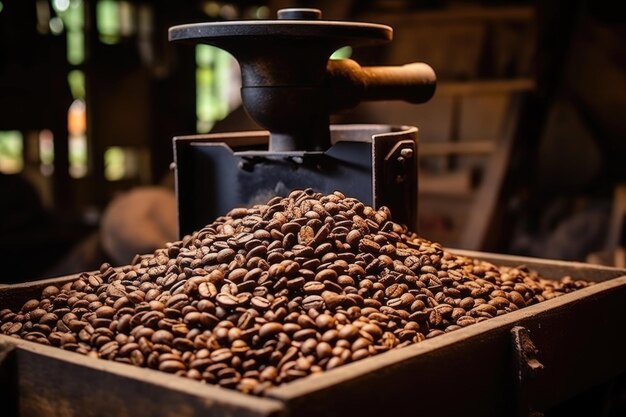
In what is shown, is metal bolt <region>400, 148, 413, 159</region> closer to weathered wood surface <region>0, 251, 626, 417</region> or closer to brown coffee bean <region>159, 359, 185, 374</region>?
weathered wood surface <region>0, 251, 626, 417</region>

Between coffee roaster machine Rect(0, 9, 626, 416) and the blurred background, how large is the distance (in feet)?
8.31

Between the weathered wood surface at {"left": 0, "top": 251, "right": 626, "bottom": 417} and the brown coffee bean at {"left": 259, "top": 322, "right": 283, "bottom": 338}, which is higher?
the brown coffee bean at {"left": 259, "top": 322, "right": 283, "bottom": 338}

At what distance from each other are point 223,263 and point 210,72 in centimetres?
955

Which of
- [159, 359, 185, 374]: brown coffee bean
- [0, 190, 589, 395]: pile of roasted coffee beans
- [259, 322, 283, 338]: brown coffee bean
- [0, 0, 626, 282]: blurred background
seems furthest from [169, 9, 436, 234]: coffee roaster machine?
[0, 0, 626, 282]: blurred background

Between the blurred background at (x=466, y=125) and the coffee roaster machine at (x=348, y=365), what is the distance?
253 cm

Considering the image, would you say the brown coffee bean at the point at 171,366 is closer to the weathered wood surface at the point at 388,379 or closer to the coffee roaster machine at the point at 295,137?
the weathered wood surface at the point at 388,379

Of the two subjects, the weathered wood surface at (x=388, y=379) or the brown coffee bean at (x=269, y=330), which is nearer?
the weathered wood surface at (x=388, y=379)

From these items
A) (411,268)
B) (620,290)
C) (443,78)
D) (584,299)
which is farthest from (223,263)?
(443,78)

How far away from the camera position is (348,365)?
185 cm

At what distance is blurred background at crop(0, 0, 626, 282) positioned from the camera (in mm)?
5891

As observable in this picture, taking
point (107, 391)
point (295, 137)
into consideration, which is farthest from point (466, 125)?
point (107, 391)

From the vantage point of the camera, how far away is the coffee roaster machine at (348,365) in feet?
5.87

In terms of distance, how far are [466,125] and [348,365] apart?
5.28 m

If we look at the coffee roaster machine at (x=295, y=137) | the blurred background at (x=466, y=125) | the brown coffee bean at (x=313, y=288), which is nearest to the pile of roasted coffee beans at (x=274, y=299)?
the brown coffee bean at (x=313, y=288)
